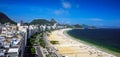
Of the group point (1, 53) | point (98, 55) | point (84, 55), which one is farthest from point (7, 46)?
point (98, 55)

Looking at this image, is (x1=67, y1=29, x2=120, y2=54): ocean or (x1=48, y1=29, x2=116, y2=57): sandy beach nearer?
(x1=48, y1=29, x2=116, y2=57): sandy beach

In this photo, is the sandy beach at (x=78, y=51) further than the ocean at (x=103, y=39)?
No

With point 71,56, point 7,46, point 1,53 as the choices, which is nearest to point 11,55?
point 1,53

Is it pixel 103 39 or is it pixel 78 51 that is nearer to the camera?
pixel 78 51

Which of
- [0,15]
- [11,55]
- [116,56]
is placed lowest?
[116,56]

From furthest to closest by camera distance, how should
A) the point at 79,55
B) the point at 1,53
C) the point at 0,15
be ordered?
the point at 0,15
the point at 79,55
the point at 1,53

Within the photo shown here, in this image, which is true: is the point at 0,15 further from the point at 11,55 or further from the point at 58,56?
the point at 11,55

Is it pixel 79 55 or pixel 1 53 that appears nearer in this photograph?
pixel 1 53

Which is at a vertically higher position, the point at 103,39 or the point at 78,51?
the point at 103,39

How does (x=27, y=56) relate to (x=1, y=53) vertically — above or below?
below

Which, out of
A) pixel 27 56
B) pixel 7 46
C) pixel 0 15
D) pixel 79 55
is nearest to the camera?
pixel 7 46
